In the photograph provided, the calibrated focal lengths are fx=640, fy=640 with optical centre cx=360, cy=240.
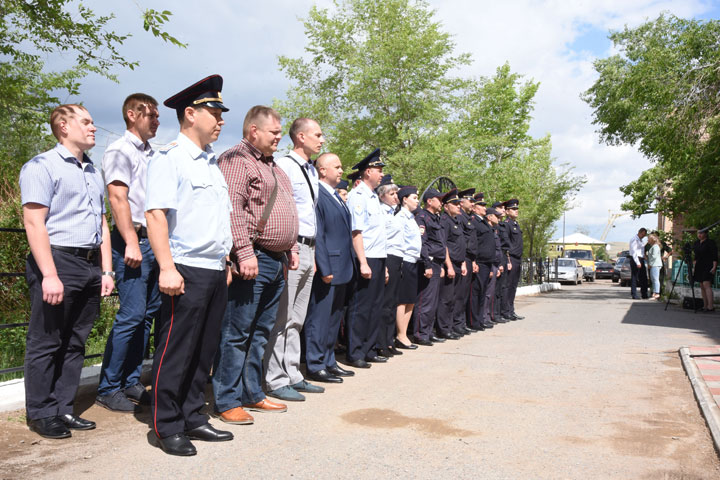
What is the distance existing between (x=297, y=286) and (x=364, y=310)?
1703mm

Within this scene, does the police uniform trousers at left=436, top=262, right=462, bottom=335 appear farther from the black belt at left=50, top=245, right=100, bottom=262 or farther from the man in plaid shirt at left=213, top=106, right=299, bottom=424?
the black belt at left=50, top=245, right=100, bottom=262

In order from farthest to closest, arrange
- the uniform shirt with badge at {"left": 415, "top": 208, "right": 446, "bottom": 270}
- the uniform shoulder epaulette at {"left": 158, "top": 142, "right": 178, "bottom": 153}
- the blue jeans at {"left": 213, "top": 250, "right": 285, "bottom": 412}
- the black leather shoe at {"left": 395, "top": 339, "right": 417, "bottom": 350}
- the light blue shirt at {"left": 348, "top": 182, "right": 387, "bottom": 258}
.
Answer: the uniform shirt with badge at {"left": 415, "top": 208, "right": 446, "bottom": 270} → the black leather shoe at {"left": 395, "top": 339, "right": 417, "bottom": 350} → the light blue shirt at {"left": 348, "top": 182, "right": 387, "bottom": 258} → the blue jeans at {"left": 213, "top": 250, "right": 285, "bottom": 412} → the uniform shoulder epaulette at {"left": 158, "top": 142, "right": 178, "bottom": 153}

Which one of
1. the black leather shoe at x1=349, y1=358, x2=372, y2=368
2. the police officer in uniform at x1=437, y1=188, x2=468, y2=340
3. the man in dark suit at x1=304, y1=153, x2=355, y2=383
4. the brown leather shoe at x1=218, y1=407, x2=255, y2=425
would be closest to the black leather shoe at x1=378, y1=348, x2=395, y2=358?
the black leather shoe at x1=349, y1=358, x2=372, y2=368

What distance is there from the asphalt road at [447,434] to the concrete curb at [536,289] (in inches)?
556

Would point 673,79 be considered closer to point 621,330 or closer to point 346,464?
point 621,330

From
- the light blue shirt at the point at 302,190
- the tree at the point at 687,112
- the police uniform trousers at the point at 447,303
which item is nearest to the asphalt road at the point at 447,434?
the light blue shirt at the point at 302,190

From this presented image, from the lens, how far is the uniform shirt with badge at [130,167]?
4.64 m

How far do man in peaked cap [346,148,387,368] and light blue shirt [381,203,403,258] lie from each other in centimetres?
41

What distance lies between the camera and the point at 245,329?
4.54 meters

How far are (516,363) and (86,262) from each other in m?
4.80

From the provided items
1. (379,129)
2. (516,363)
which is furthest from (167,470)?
(379,129)

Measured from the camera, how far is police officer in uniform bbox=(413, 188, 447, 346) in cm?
870

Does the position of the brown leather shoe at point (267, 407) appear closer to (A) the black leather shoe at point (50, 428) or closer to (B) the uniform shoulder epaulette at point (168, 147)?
(A) the black leather shoe at point (50, 428)

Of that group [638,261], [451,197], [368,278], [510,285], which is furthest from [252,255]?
[638,261]
